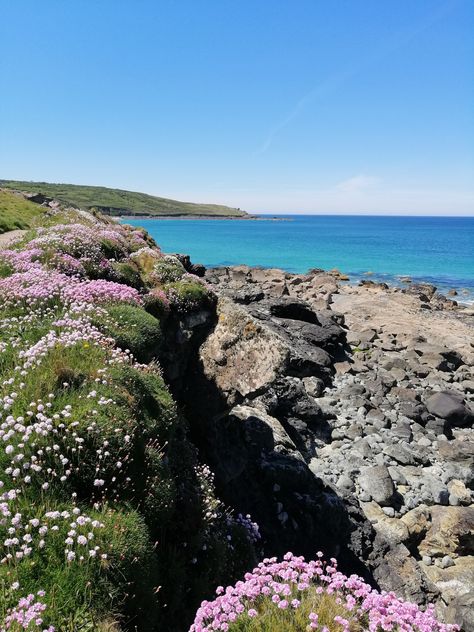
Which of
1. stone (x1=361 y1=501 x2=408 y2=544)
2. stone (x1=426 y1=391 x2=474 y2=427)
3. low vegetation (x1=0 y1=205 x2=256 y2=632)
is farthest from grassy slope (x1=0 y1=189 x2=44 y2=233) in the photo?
stone (x1=426 y1=391 x2=474 y2=427)

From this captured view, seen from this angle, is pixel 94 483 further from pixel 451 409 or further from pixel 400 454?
pixel 451 409

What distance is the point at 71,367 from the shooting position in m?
7.52

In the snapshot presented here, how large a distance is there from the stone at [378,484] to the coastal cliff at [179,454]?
67 millimetres

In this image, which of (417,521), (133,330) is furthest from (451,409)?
(133,330)

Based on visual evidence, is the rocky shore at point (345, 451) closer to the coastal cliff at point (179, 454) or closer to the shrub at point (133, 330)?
the coastal cliff at point (179, 454)

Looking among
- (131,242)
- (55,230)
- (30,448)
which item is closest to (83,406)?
(30,448)

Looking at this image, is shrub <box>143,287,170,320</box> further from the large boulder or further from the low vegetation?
the large boulder

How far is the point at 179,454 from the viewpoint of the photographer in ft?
29.8

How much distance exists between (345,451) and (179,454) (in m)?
11.3

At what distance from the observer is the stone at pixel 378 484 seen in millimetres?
15047

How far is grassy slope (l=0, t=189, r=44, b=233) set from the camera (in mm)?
31469

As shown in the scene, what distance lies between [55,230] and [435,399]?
19039mm

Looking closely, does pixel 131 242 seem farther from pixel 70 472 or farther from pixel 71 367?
pixel 70 472

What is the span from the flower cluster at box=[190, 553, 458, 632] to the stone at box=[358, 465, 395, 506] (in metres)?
10.4
